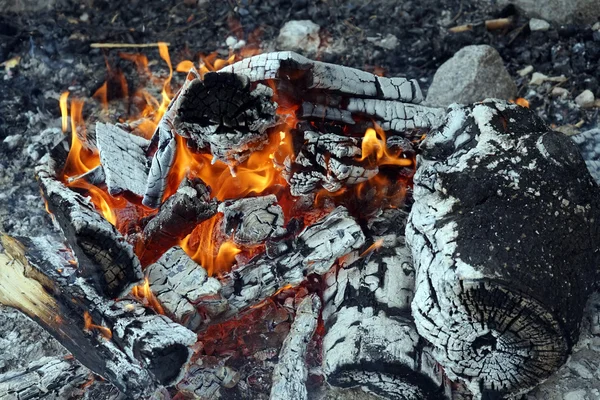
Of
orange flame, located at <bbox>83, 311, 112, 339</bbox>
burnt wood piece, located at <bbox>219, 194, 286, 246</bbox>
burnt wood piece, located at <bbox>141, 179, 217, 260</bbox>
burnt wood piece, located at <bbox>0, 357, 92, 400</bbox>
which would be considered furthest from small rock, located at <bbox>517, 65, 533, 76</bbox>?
burnt wood piece, located at <bbox>0, 357, 92, 400</bbox>

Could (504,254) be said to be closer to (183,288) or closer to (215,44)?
(183,288)

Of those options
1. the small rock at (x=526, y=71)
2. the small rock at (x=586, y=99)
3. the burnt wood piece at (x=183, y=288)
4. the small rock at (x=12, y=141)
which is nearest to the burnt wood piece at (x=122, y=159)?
the burnt wood piece at (x=183, y=288)

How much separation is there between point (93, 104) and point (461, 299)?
3411 millimetres

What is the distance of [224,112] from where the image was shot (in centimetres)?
286

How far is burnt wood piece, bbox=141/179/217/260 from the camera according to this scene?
2.92m

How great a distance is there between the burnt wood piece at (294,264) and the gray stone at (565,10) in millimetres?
2718

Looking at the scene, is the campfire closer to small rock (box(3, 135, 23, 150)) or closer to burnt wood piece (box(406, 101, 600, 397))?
burnt wood piece (box(406, 101, 600, 397))

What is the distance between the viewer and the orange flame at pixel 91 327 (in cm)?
273

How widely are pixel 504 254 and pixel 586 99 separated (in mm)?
2358

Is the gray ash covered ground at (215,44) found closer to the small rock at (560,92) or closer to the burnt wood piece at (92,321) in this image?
the small rock at (560,92)

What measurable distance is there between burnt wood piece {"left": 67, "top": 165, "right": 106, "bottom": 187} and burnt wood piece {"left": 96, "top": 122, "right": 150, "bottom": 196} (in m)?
0.14

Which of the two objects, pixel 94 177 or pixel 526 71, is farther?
pixel 526 71

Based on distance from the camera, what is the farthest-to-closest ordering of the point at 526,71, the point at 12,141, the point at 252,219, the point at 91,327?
the point at 526,71 → the point at 12,141 → the point at 252,219 → the point at 91,327

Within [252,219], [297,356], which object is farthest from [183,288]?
[297,356]
